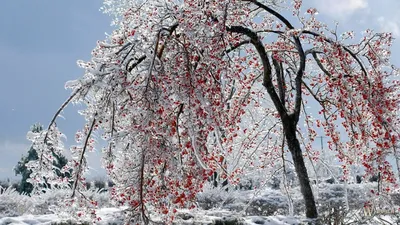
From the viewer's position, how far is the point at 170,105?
4215 mm

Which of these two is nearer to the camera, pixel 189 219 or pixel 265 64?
pixel 189 219

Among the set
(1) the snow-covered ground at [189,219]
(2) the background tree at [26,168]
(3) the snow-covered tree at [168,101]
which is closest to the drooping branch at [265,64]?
(3) the snow-covered tree at [168,101]

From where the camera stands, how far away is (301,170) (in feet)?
24.8

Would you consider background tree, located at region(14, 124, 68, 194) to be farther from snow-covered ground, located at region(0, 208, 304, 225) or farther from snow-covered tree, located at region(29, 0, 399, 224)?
snow-covered tree, located at region(29, 0, 399, 224)

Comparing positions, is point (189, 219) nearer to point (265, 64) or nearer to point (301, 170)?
point (301, 170)

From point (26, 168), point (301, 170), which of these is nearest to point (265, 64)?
point (301, 170)

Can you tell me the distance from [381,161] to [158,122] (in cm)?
434

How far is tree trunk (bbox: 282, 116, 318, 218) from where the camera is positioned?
748 cm

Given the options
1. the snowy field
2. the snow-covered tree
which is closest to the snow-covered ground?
the snowy field

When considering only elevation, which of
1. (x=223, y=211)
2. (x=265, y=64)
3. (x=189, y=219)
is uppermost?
(x=265, y=64)

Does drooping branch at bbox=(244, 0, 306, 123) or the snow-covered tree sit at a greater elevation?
drooping branch at bbox=(244, 0, 306, 123)

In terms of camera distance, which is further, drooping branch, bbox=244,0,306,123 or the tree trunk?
drooping branch, bbox=244,0,306,123

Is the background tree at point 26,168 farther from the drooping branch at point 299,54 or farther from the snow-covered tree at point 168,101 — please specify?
the snow-covered tree at point 168,101

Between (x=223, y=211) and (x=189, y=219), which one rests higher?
(x=223, y=211)
